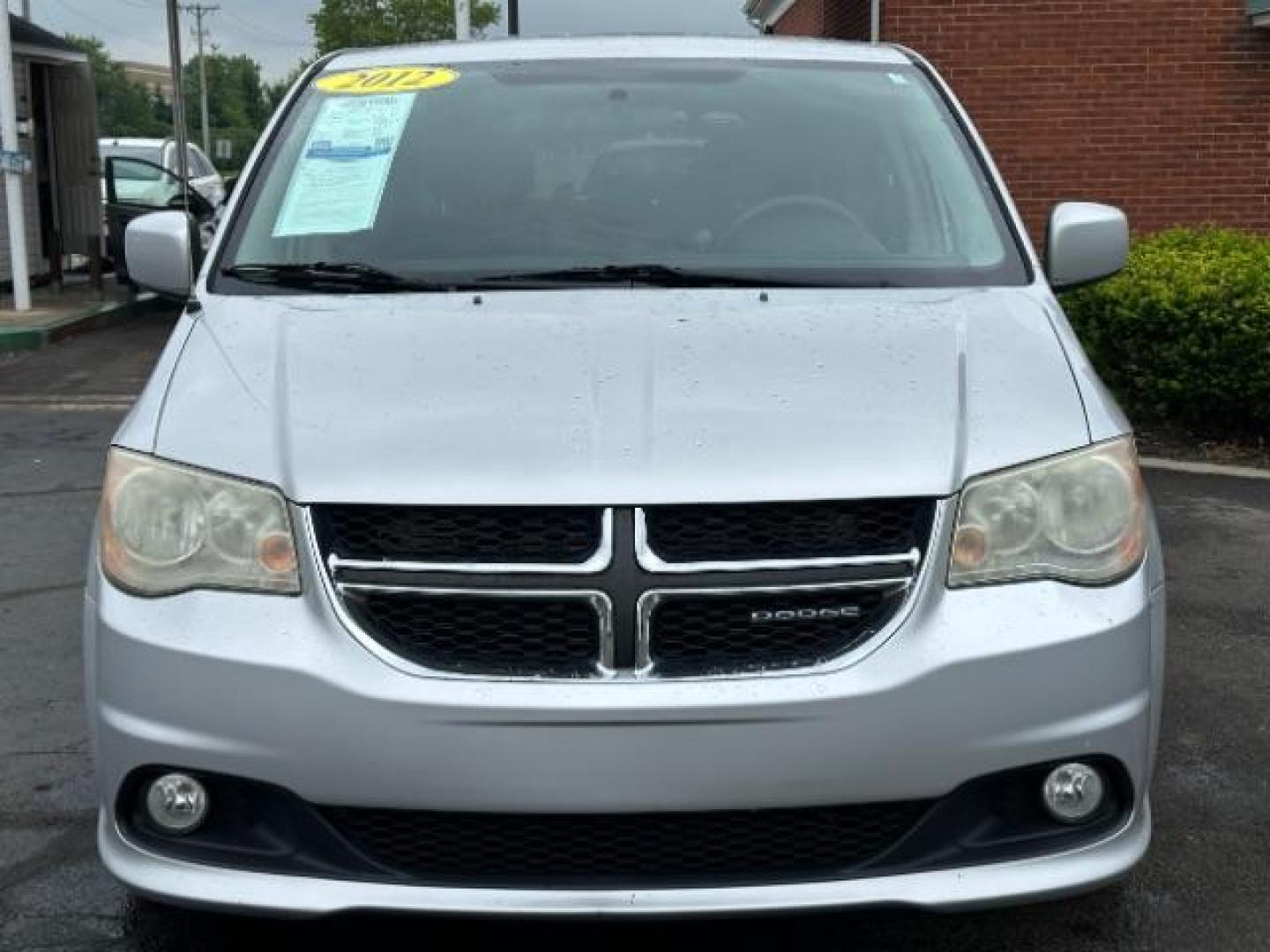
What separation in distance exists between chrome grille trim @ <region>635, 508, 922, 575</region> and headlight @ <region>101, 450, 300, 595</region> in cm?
59

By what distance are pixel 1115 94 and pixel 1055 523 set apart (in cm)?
968

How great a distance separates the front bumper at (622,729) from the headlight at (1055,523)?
46mm

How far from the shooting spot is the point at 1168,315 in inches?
310

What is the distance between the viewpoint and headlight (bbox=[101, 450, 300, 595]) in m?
2.67

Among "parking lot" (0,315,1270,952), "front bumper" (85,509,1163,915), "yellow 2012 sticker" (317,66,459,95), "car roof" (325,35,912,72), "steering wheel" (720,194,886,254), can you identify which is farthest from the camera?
"car roof" (325,35,912,72)

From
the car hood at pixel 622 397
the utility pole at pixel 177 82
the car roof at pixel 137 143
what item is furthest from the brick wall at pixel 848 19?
the car roof at pixel 137 143

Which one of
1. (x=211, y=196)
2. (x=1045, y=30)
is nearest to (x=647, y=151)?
(x=1045, y=30)

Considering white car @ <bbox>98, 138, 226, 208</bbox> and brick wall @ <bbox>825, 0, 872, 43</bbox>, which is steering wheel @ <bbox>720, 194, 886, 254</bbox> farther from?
white car @ <bbox>98, 138, 226, 208</bbox>

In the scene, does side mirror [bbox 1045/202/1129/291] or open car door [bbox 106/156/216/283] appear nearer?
side mirror [bbox 1045/202/1129/291]

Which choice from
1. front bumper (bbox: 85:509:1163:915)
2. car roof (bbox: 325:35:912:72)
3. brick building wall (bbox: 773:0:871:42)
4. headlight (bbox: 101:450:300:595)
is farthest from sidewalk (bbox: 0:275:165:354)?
front bumper (bbox: 85:509:1163:915)

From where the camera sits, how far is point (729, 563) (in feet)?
8.50

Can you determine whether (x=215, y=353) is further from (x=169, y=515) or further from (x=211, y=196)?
(x=211, y=196)

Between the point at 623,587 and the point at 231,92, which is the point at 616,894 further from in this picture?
the point at 231,92

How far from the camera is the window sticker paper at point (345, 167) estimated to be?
12.2ft
